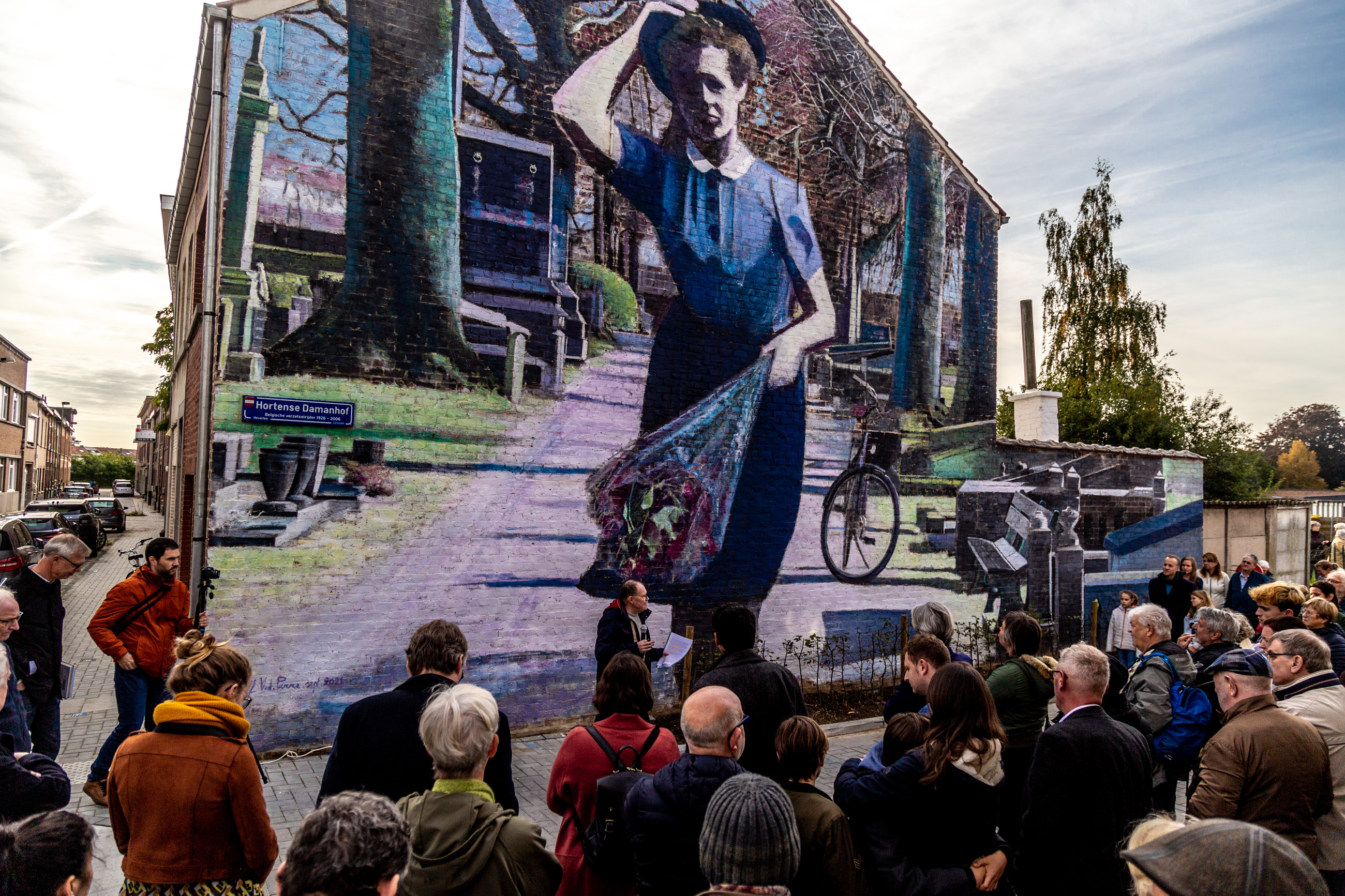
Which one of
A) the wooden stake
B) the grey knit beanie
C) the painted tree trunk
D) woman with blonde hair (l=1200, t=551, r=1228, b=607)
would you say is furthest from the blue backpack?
woman with blonde hair (l=1200, t=551, r=1228, b=607)

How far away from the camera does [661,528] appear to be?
30.0ft

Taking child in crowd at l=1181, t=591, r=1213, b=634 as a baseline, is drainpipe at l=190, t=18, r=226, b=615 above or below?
above

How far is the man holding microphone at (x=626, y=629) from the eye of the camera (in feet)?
20.4

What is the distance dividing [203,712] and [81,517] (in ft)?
84.0

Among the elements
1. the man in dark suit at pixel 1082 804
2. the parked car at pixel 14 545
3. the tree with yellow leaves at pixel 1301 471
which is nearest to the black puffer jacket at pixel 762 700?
the man in dark suit at pixel 1082 804

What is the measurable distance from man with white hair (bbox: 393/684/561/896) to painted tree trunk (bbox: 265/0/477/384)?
5.56 metres

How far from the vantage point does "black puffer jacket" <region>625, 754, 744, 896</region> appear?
2775 millimetres

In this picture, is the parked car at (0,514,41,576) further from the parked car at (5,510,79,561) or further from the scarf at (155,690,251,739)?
the scarf at (155,690,251,739)

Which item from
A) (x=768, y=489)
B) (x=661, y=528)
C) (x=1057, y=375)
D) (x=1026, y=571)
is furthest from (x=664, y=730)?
(x=1057, y=375)

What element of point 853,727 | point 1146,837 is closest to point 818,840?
point 1146,837

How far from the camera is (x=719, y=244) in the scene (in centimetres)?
970

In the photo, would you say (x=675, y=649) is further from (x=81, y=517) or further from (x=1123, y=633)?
(x=81, y=517)

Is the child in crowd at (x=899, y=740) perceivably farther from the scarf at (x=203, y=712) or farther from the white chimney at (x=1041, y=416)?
the white chimney at (x=1041, y=416)

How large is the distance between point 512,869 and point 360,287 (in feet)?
20.7
